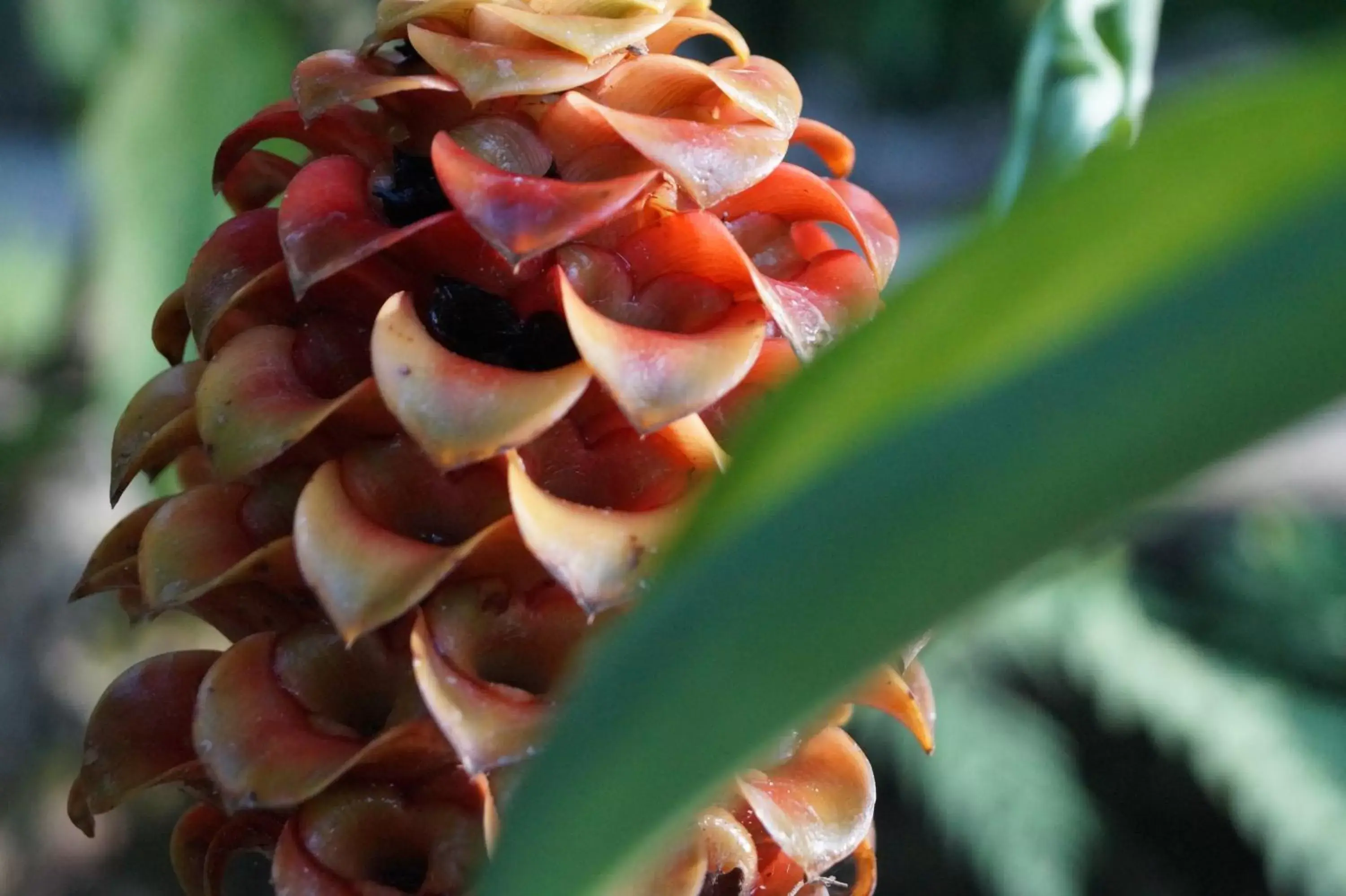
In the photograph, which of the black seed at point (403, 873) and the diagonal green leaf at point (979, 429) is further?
the black seed at point (403, 873)

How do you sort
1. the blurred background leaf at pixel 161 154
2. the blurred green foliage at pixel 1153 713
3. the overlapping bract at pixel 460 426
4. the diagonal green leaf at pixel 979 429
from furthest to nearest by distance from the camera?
the blurred green foliage at pixel 1153 713
the blurred background leaf at pixel 161 154
the overlapping bract at pixel 460 426
the diagonal green leaf at pixel 979 429

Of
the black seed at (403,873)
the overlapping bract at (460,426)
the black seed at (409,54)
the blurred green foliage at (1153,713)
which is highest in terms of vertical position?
the black seed at (409,54)

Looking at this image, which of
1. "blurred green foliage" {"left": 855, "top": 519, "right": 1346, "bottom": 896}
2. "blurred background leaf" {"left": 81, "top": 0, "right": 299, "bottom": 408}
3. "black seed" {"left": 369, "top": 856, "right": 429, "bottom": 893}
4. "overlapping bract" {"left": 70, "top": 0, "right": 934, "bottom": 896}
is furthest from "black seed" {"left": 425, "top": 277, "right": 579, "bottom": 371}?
"blurred green foliage" {"left": 855, "top": 519, "right": 1346, "bottom": 896}

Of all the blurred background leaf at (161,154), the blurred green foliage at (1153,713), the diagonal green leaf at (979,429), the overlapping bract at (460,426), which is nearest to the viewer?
the diagonal green leaf at (979,429)

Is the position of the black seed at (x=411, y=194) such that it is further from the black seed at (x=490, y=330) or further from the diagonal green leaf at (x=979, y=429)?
the diagonal green leaf at (x=979, y=429)

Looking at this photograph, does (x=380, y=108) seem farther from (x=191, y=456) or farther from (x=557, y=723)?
(x=557, y=723)

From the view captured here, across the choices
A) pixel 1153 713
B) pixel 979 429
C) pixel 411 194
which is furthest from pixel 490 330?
pixel 1153 713

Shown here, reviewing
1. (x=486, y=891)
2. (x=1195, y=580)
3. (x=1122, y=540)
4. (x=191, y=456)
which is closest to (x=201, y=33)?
(x=191, y=456)

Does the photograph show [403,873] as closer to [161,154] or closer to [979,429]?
[979,429]

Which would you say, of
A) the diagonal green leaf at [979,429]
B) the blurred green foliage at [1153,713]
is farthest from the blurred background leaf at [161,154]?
the blurred green foliage at [1153,713]
